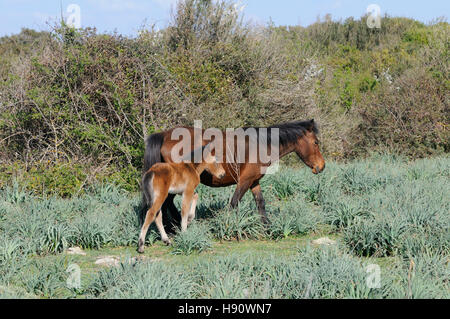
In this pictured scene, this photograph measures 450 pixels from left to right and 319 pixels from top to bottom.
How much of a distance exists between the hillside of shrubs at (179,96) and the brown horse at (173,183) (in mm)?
4053

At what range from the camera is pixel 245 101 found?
16047mm

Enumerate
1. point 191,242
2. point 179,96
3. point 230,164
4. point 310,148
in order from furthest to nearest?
1. point 179,96
2. point 310,148
3. point 230,164
4. point 191,242

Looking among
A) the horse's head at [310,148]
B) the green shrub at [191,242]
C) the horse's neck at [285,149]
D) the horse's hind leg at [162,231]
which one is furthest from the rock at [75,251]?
the horse's head at [310,148]

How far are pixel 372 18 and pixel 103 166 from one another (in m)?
27.7

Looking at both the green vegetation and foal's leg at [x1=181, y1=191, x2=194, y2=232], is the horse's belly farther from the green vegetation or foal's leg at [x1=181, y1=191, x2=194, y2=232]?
the green vegetation

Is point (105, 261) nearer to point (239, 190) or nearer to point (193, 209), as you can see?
point (193, 209)

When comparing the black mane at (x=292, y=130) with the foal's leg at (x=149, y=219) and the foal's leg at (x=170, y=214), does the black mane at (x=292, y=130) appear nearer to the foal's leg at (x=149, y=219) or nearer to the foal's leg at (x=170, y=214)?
the foal's leg at (x=170, y=214)

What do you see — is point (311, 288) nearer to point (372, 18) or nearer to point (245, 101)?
point (245, 101)

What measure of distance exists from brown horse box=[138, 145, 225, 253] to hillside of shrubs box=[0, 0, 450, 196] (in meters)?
4.05

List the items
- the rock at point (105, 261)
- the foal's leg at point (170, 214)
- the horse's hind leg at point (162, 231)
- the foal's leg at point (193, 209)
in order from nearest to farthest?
the rock at point (105, 261) → the horse's hind leg at point (162, 231) → the foal's leg at point (193, 209) → the foal's leg at point (170, 214)

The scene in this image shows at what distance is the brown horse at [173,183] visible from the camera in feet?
22.6

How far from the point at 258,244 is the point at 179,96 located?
7140mm

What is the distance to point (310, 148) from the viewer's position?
28.3 feet

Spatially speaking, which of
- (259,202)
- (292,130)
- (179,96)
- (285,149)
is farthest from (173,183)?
(179,96)
